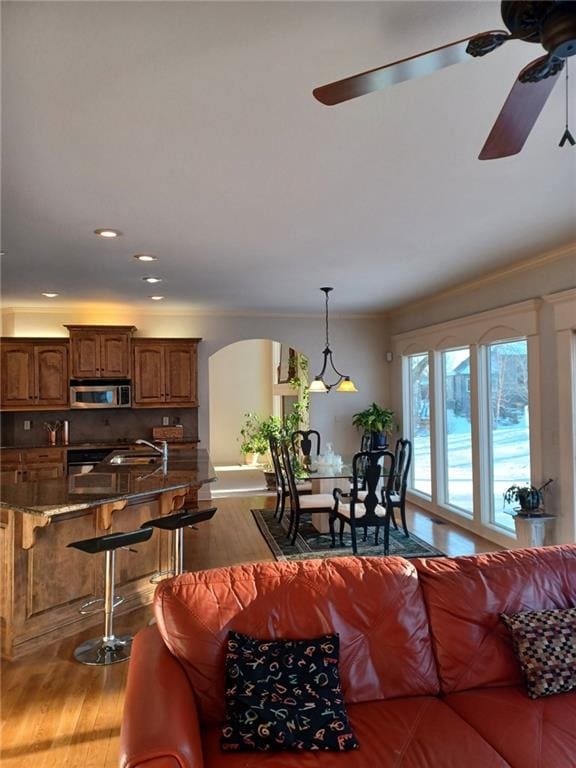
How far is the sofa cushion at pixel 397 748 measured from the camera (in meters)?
1.57

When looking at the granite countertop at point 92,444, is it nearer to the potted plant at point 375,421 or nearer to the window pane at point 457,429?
the potted plant at point 375,421

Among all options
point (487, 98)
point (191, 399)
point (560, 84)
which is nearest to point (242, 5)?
point (487, 98)

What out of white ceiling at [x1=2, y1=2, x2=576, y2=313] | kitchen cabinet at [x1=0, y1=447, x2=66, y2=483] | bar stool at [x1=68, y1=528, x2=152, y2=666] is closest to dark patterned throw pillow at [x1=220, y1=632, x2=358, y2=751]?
bar stool at [x1=68, y1=528, x2=152, y2=666]

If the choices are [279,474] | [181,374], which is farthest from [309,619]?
[181,374]

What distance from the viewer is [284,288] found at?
6.00 m

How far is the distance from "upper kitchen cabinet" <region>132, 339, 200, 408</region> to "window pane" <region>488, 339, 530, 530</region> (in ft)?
12.6

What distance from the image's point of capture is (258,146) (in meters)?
2.55

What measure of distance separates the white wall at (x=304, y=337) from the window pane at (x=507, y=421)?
2.71m

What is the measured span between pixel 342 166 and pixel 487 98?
83 centimetres

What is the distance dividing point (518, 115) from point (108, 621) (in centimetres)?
337

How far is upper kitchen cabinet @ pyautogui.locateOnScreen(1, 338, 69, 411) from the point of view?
6.74 metres

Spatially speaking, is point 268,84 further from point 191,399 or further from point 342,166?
point 191,399

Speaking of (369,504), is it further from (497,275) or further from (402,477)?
(497,275)

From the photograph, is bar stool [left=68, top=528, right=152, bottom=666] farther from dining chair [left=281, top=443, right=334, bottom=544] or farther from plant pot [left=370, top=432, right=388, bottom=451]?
plant pot [left=370, top=432, right=388, bottom=451]
